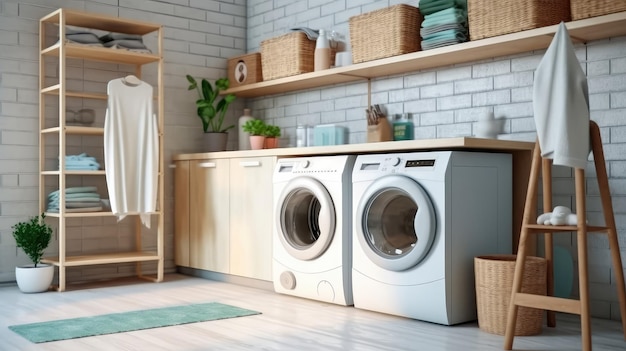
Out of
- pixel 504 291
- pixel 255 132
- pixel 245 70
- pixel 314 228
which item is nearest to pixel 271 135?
pixel 255 132

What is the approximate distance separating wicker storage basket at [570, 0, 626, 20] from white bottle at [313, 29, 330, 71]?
1.77 m

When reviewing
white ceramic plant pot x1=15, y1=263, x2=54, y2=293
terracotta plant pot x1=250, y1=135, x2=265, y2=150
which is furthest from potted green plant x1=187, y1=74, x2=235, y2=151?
white ceramic plant pot x1=15, y1=263, x2=54, y2=293

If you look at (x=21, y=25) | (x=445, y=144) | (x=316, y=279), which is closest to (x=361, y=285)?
(x=316, y=279)

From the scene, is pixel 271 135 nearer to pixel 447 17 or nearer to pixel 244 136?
pixel 244 136

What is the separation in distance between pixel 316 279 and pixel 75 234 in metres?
1.94

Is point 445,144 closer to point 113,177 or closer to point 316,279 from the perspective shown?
point 316,279

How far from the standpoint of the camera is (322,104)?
5.13m

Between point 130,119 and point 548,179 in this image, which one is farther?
point 130,119

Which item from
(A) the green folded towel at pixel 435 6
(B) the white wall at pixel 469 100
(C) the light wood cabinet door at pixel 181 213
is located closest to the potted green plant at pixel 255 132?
(B) the white wall at pixel 469 100

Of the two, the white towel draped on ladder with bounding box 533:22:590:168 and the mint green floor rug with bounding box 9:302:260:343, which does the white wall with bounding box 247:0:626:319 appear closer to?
the white towel draped on ladder with bounding box 533:22:590:168

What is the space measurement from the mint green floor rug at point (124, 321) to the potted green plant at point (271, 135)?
150 centimetres

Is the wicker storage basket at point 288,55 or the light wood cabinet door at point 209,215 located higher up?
the wicker storage basket at point 288,55

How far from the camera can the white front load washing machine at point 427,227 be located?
3.32 m

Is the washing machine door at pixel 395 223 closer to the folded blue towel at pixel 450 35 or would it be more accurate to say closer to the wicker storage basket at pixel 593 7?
the folded blue towel at pixel 450 35
